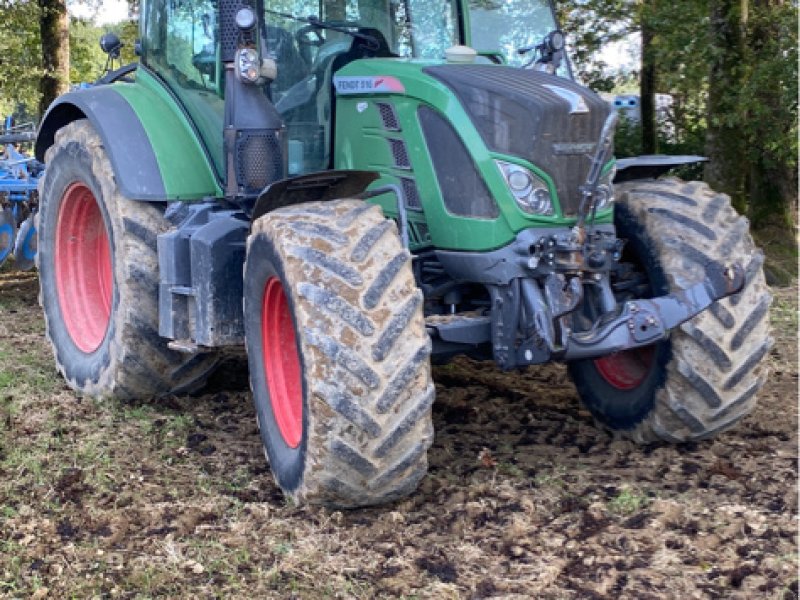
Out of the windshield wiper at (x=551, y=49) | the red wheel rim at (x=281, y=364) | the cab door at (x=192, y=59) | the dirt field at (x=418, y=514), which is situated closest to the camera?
the dirt field at (x=418, y=514)

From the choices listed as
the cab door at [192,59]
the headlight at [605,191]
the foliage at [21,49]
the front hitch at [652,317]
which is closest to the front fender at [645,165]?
the headlight at [605,191]

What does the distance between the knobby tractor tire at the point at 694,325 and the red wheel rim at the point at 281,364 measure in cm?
161

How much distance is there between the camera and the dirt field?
349cm

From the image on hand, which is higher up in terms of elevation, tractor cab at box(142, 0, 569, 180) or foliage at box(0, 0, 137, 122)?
foliage at box(0, 0, 137, 122)

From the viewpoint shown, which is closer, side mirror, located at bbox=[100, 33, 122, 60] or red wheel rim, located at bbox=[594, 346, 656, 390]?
red wheel rim, located at bbox=[594, 346, 656, 390]

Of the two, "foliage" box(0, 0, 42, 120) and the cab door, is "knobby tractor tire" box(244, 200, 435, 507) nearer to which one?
the cab door

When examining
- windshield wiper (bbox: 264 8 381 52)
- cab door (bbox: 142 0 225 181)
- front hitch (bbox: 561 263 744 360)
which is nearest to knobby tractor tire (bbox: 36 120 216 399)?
cab door (bbox: 142 0 225 181)

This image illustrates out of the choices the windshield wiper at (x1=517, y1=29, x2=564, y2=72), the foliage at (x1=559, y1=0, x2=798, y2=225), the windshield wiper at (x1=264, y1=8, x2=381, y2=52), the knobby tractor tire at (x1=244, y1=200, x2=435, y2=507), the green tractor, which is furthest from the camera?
the foliage at (x1=559, y1=0, x2=798, y2=225)

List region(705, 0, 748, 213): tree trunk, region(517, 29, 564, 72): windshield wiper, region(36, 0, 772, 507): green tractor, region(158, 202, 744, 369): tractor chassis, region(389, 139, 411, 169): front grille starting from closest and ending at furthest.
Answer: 1. region(36, 0, 772, 507): green tractor
2. region(158, 202, 744, 369): tractor chassis
3. region(389, 139, 411, 169): front grille
4. region(517, 29, 564, 72): windshield wiper
5. region(705, 0, 748, 213): tree trunk

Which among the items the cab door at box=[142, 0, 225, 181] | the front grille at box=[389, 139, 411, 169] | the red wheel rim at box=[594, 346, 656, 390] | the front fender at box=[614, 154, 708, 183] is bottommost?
the red wheel rim at box=[594, 346, 656, 390]

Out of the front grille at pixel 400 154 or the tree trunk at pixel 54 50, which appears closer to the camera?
the front grille at pixel 400 154

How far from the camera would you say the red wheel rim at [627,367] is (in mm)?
5008

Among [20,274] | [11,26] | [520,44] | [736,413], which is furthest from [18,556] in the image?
[11,26]

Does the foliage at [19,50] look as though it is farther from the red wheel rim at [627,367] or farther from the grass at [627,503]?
the grass at [627,503]
